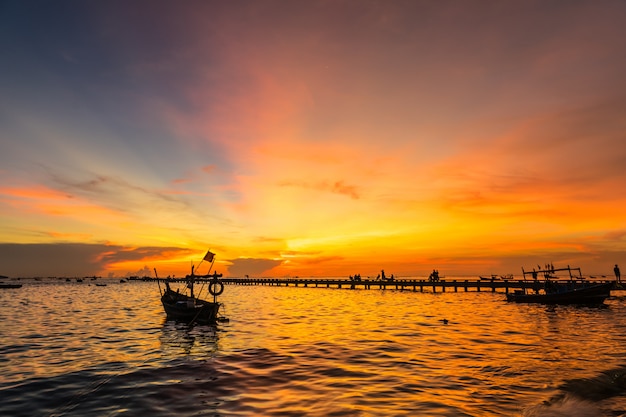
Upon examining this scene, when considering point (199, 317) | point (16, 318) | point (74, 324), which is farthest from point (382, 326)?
point (16, 318)

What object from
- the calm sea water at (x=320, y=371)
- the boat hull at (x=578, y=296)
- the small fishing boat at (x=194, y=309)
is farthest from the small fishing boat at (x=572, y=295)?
the small fishing boat at (x=194, y=309)

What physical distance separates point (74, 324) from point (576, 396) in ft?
124

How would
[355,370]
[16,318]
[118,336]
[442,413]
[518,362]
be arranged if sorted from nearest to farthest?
[442,413] < [355,370] < [518,362] < [118,336] < [16,318]

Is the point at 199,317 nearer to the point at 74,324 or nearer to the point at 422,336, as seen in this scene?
the point at 74,324

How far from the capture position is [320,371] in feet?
54.5

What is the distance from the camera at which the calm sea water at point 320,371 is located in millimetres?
12352

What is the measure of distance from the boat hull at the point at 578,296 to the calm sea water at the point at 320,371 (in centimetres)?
1744

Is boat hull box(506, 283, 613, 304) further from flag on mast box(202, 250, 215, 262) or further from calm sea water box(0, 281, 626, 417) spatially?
flag on mast box(202, 250, 215, 262)

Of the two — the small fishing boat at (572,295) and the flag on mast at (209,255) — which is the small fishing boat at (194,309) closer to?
the flag on mast at (209,255)

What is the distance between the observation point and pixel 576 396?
12961mm

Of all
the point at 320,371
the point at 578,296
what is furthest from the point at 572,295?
the point at 320,371

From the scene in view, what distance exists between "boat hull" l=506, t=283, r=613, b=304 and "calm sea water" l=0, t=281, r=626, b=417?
17.4 metres

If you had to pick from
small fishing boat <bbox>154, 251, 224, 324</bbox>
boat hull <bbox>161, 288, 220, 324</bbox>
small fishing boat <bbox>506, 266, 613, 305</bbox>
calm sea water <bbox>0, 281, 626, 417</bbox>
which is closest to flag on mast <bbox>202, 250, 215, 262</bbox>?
small fishing boat <bbox>154, 251, 224, 324</bbox>

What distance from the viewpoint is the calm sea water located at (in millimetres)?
12352
